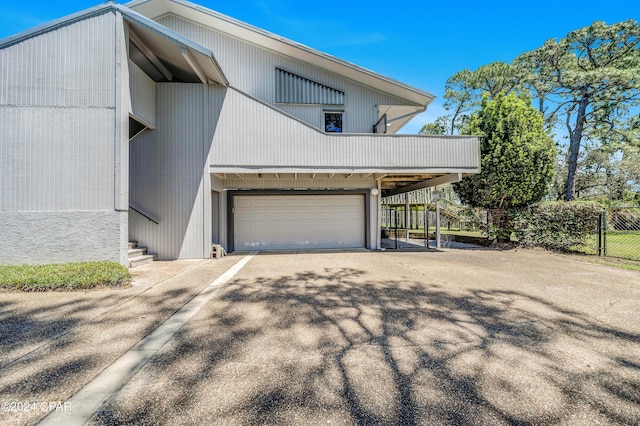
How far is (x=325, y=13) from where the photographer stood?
11367 millimetres

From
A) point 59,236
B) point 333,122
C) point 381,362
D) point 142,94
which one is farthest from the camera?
point 333,122

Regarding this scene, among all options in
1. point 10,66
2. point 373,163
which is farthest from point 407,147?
point 10,66

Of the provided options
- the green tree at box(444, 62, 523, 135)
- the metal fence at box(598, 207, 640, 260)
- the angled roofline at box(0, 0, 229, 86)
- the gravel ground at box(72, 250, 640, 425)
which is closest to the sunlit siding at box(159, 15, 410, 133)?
the angled roofline at box(0, 0, 229, 86)

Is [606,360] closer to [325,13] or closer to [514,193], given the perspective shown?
[514,193]

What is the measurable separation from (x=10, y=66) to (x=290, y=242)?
807 cm

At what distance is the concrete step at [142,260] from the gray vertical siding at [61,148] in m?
0.95

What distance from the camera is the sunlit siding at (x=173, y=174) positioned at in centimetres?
805

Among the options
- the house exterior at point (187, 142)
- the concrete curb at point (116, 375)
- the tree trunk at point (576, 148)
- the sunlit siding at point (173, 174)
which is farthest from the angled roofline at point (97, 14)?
the tree trunk at point (576, 148)

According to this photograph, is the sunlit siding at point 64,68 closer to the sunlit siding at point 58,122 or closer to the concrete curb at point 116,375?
the sunlit siding at point 58,122

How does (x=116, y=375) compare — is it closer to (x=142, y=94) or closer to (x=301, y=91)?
(x=142, y=94)

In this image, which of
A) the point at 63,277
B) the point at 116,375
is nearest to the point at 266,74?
the point at 63,277

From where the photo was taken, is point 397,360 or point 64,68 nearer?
point 397,360

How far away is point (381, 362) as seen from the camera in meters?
2.49

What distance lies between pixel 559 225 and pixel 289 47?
1112 cm
